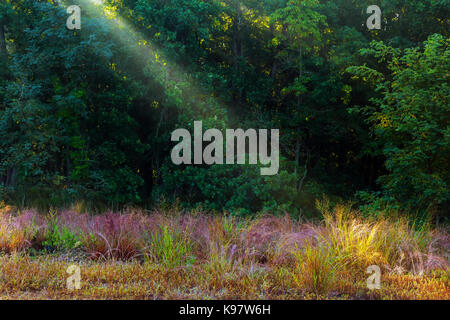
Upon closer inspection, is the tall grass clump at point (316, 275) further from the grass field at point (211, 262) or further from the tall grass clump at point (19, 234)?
the tall grass clump at point (19, 234)

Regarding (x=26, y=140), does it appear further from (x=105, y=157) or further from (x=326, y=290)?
(x=326, y=290)

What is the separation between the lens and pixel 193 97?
13.5 m

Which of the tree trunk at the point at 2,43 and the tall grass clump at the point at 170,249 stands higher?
the tree trunk at the point at 2,43

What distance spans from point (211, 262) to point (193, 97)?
9284 millimetres

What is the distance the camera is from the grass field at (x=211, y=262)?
14.3 ft

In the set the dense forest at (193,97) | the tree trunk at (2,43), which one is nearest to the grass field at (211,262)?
the dense forest at (193,97)

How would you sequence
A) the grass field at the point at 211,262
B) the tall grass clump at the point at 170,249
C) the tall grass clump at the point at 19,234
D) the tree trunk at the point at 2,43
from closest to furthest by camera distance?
1. the grass field at the point at 211,262
2. the tall grass clump at the point at 170,249
3. the tall grass clump at the point at 19,234
4. the tree trunk at the point at 2,43

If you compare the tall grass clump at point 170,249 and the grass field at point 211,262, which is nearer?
the grass field at point 211,262

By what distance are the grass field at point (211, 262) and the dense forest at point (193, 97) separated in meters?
4.48

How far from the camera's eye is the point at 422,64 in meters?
10.2

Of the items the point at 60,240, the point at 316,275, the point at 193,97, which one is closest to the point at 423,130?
the point at 316,275

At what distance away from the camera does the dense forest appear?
35.4 feet

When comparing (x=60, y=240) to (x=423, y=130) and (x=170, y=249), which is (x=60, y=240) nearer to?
(x=170, y=249)
